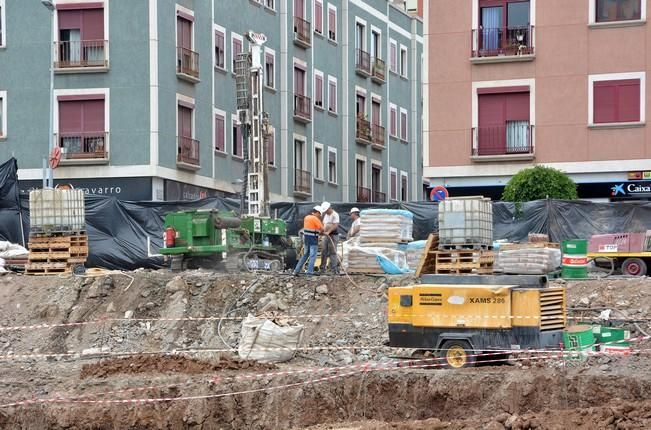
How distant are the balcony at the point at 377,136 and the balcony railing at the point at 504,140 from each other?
23249mm

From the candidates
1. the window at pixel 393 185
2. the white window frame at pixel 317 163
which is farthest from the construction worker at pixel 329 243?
the window at pixel 393 185

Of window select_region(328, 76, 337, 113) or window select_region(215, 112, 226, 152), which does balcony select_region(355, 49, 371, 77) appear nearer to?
window select_region(328, 76, 337, 113)

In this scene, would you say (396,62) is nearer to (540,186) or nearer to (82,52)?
(82,52)

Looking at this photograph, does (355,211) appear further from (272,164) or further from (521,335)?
(272,164)

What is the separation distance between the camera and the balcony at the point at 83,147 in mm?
44719

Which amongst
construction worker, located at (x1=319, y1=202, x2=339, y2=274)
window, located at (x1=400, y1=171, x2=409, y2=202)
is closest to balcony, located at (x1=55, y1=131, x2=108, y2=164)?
construction worker, located at (x1=319, y1=202, x2=339, y2=274)

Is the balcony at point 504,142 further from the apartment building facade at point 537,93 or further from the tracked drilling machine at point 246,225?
the tracked drilling machine at point 246,225

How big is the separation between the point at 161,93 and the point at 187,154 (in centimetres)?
270

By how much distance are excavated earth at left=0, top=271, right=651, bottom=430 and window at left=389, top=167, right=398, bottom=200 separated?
117ft

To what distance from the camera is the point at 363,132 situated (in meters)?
62.9

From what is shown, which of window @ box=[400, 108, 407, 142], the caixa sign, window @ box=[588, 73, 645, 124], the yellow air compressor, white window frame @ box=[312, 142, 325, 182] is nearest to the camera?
the yellow air compressor

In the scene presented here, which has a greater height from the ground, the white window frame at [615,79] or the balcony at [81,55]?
the balcony at [81,55]

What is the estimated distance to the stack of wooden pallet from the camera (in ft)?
105

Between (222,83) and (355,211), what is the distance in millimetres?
19975
